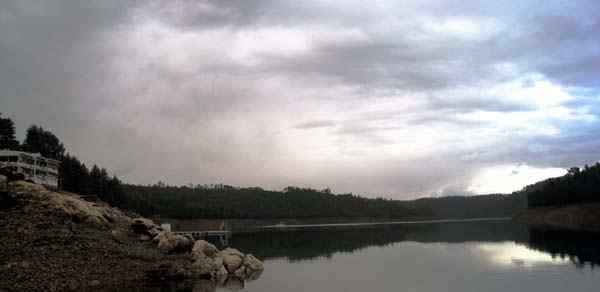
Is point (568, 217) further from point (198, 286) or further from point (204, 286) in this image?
point (198, 286)

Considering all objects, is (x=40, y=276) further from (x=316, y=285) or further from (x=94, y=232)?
(x=316, y=285)

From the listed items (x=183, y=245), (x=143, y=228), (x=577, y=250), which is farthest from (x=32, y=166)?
(x=577, y=250)

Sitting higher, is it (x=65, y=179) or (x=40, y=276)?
(x=65, y=179)

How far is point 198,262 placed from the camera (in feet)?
162

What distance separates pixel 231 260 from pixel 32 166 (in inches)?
1205

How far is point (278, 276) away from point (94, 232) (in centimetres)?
1675

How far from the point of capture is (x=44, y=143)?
92.6 meters

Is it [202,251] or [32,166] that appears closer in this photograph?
[202,251]

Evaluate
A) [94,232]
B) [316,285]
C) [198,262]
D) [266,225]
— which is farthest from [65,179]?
[266,225]

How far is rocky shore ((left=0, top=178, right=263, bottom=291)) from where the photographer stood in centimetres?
4050

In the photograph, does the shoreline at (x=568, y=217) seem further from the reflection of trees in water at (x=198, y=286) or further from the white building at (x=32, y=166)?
the white building at (x=32, y=166)

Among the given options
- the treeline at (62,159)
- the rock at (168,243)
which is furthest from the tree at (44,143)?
the rock at (168,243)

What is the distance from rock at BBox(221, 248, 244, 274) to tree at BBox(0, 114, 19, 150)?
140ft

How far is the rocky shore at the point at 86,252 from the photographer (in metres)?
40.5
